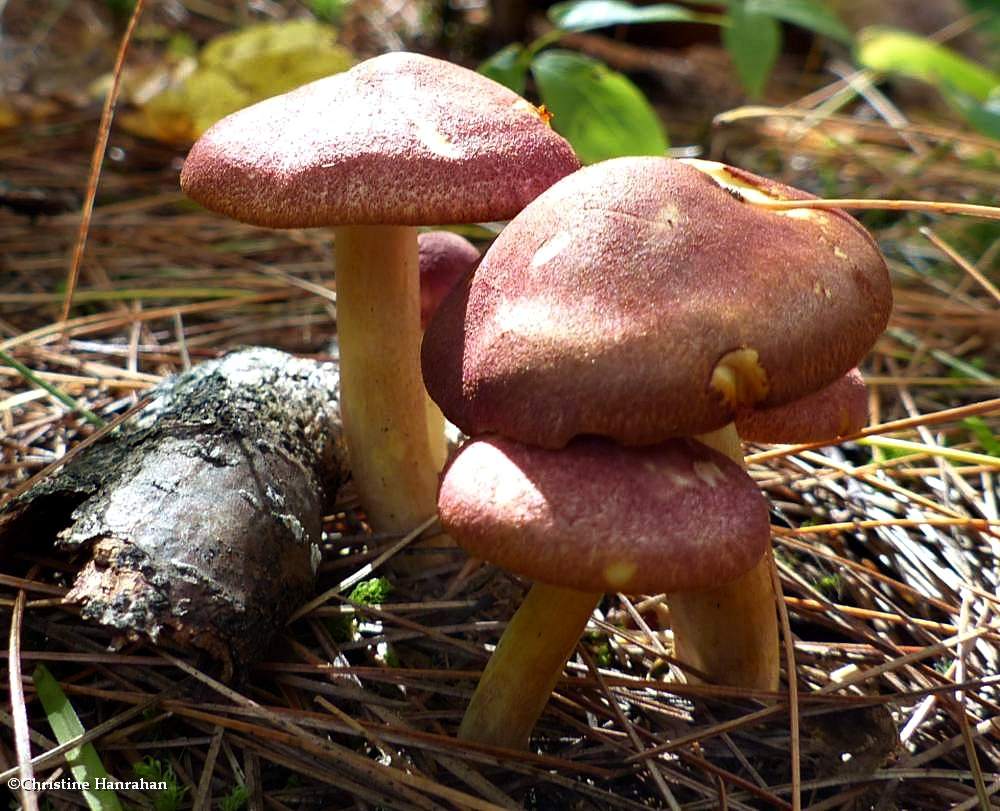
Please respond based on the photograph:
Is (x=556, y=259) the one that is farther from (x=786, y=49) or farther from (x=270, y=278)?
(x=786, y=49)

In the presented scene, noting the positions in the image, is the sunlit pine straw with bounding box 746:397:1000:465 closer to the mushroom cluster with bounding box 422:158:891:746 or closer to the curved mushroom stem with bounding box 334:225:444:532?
the mushroom cluster with bounding box 422:158:891:746

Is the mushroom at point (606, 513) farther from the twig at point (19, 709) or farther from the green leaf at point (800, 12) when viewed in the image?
the green leaf at point (800, 12)

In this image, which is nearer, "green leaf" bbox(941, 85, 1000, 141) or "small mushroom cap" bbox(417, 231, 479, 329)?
"small mushroom cap" bbox(417, 231, 479, 329)

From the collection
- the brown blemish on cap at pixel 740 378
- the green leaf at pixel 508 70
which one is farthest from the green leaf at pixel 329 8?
the brown blemish on cap at pixel 740 378

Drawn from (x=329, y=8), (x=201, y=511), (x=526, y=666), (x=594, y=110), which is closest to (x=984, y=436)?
(x=594, y=110)

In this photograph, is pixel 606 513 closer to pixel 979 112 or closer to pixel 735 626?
pixel 735 626

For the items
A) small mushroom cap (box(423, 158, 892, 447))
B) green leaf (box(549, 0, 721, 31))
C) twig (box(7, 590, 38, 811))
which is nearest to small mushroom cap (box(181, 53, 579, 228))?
small mushroom cap (box(423, 158, 892, 447))
